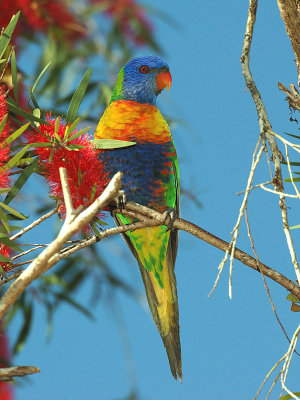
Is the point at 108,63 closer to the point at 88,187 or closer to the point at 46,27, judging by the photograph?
the point at 46,27

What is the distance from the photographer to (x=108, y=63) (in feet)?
8.87

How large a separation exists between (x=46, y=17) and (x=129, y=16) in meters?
0.47

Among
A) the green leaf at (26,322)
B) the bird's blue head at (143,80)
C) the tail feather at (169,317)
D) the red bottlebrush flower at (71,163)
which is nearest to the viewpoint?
the red bottlebrush flower at (71,163)

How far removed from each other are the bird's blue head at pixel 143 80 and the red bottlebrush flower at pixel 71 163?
35.9 inches

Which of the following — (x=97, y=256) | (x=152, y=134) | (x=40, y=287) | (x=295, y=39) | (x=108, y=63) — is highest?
(x=108, y=63)

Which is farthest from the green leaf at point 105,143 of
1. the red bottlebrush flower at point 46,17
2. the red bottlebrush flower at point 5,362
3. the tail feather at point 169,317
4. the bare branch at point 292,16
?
the red bottlebrush flower at point 46,17

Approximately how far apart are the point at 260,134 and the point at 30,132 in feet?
1.87

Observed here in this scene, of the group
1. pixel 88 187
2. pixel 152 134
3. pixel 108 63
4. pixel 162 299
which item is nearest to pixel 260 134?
pixel 88 187

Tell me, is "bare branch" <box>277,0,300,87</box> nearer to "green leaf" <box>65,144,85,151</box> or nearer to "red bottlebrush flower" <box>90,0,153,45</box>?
"green leaf" <box>65,144,85,151</box>

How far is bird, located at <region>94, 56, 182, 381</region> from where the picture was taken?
1929mm

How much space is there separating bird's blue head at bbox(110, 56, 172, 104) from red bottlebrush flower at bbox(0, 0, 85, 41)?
0.64 metres

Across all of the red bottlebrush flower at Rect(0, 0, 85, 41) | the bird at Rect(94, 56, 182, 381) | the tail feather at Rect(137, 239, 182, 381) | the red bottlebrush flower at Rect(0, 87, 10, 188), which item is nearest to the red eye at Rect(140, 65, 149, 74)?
the bird at Rect(94, 56, 182, 381)

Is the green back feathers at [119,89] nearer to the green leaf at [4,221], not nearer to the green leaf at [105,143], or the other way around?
the green leaf at [105,143]

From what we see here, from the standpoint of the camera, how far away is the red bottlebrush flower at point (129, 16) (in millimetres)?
2875
